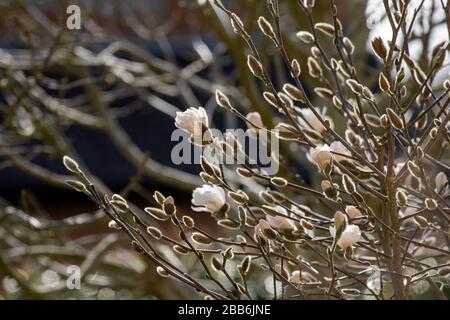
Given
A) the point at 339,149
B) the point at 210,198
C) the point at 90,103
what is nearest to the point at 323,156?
the point at 339,149

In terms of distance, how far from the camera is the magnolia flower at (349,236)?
1.56 meters

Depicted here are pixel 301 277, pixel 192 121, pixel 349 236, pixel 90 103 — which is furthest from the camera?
pixel 90 103

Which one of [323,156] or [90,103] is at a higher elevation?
[90,103]

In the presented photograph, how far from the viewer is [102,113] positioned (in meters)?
4.18

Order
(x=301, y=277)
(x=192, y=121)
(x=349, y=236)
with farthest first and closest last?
(x=301, y=277) → (x=192, y=121) → (x=349, y=236)

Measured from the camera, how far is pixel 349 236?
1562mm

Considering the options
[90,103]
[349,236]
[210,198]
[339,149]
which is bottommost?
[349,236]

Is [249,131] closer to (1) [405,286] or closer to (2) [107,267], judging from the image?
(1) [405,286]

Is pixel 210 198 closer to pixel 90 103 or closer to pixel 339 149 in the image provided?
pixel 339 149

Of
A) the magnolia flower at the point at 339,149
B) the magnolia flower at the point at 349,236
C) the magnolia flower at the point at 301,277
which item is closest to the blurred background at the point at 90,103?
the magnolia flower at the point at 301,277

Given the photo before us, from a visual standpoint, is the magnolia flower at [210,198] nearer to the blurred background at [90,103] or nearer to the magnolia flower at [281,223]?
the magnolia flower at [281,223]

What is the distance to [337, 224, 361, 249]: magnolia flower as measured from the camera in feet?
5.12

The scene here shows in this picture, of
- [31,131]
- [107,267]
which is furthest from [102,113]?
[107,267]

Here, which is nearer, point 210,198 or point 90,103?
point 210,198
